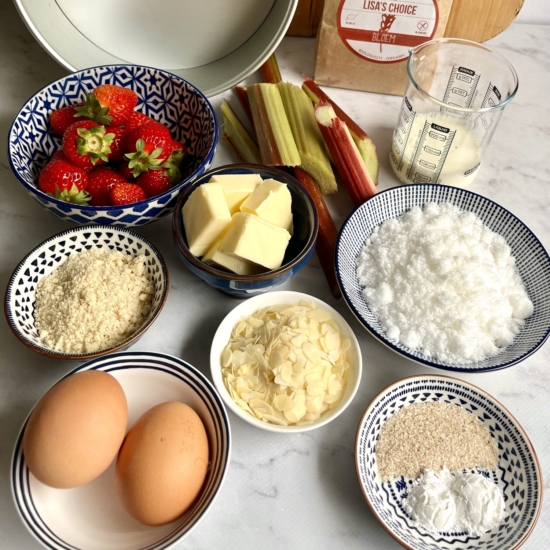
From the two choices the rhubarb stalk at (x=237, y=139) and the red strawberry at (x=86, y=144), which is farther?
the rhubarb stalk at (x=237, y=139)

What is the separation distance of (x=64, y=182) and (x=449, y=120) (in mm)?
742

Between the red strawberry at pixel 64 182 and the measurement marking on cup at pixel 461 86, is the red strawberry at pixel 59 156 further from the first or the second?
the measurement marking on cup at pixel 461 86

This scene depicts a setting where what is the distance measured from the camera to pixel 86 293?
2.65 ft

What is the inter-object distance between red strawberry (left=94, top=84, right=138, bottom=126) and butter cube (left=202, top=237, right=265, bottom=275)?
0.35 m

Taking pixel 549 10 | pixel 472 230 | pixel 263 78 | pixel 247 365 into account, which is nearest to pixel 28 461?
pixel 247 365

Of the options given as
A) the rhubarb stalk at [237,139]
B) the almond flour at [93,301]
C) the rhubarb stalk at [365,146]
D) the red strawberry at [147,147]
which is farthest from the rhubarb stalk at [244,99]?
the almond flour at [93,301]

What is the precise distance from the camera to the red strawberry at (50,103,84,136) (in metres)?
0.99

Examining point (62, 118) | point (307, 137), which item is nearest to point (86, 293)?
point (62, 118)

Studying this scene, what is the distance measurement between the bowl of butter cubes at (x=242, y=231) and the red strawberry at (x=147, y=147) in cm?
9

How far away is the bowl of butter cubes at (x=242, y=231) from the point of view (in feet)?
2.63

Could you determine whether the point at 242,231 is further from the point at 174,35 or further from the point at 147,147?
the point at 174,35

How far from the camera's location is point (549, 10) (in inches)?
54.4

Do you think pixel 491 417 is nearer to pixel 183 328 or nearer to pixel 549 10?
pixel 183 328

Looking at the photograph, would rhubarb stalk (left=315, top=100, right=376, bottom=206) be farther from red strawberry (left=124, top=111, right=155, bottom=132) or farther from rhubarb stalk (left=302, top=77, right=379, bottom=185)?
red strawberry (left=124, top=111, right=155, bottom=132)
